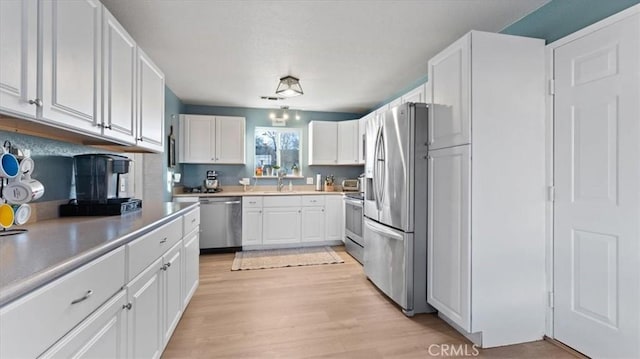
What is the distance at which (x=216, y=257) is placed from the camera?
414 centimetres

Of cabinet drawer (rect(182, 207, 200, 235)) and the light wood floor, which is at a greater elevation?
cabinet drawer (rect(182, 207, 200, 235))

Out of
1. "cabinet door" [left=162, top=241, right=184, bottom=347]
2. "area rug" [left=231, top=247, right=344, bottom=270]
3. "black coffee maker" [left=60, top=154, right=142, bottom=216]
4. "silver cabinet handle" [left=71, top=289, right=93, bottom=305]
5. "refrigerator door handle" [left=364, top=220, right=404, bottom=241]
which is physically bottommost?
"area rug" [left=231, top=247, right=344, bottom=270]

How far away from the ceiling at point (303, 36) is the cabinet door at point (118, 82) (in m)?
0.36

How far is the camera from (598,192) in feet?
5.70

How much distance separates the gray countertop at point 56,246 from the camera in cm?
74

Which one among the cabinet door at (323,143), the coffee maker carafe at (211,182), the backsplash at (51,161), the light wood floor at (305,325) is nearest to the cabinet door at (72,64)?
the backsplash at (51,161)

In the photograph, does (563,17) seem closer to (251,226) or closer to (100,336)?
(100,336)

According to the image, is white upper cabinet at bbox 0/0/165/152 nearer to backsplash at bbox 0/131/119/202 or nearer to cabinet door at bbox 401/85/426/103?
backsplash at bbox 0/131/119/202

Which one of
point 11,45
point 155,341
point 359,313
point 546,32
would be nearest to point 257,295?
point 359,313

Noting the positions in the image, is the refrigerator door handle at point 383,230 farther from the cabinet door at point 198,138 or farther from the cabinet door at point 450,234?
the cabinet door at point 198,138

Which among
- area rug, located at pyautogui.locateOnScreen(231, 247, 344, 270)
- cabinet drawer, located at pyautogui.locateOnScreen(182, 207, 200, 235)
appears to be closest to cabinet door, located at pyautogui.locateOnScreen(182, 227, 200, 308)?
cabinet drawer, located at pyautogui.locateOnScreen(182, 207, 200, 235)

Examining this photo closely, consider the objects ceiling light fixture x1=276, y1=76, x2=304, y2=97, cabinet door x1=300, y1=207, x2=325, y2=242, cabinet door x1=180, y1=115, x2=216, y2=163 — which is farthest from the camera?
cabinet door x1=300, y1=207, x2=325, y2=242

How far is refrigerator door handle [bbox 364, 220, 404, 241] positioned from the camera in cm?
252

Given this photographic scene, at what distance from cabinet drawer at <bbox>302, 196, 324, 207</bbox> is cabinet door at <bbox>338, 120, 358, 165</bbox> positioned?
0.85 metres
